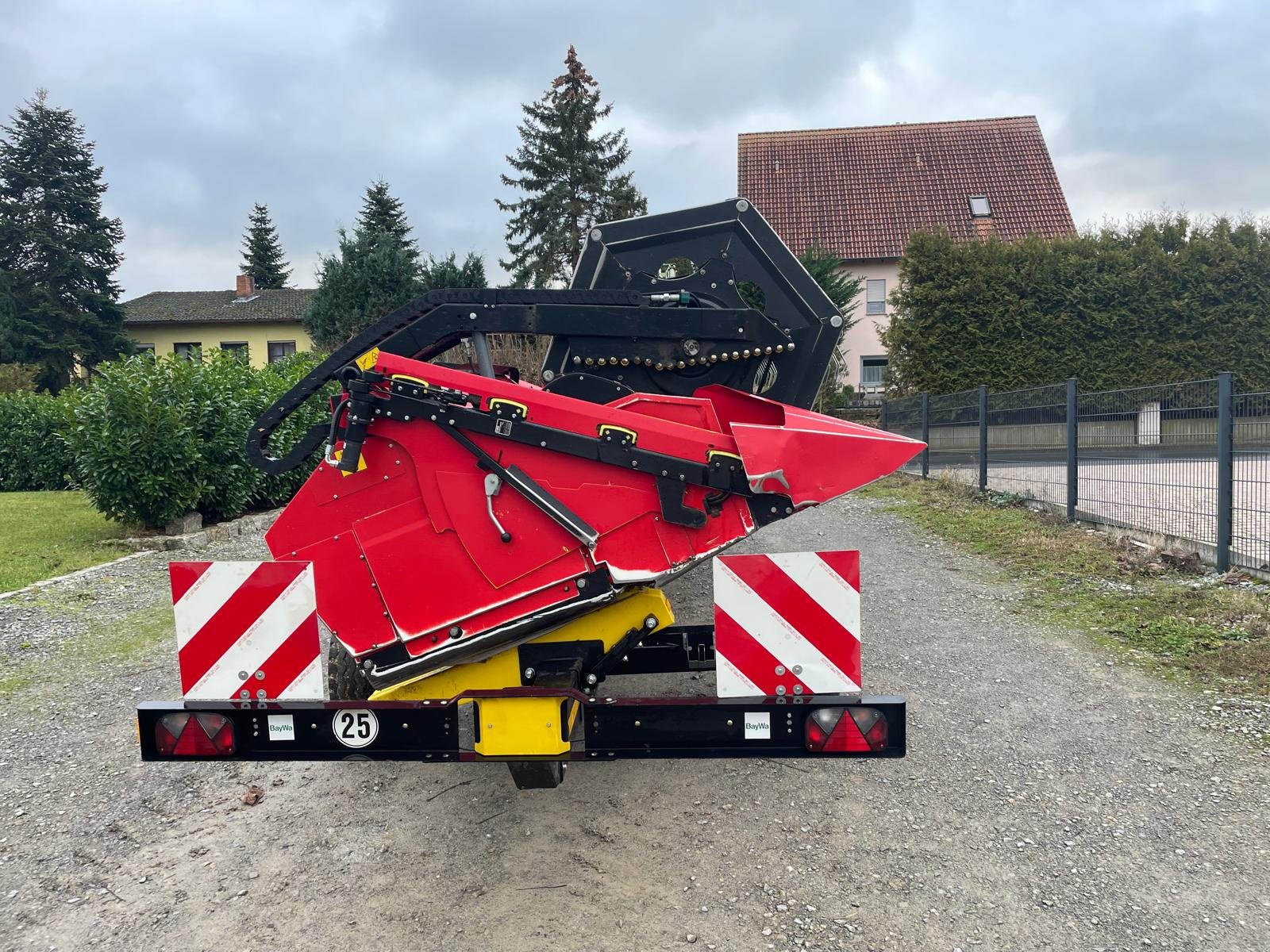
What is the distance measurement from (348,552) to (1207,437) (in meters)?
6.93

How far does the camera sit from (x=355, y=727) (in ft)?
8.57

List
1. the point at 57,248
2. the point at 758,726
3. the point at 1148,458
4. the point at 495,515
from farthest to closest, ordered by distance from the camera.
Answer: the point at 57,248, the point at 1148,458, the point at 495,515, the point at 758,726

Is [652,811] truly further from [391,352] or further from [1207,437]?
[1207,437]

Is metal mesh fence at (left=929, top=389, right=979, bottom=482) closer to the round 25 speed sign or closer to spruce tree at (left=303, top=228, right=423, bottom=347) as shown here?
the round 25 speed sign

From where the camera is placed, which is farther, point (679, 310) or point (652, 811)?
point (652, 811)

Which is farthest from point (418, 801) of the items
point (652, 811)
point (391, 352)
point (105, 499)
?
point (105, 499)

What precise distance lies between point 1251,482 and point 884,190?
26043 mm

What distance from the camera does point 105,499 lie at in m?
9.62

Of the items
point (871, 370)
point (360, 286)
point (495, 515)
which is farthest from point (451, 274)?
point (495, 515)

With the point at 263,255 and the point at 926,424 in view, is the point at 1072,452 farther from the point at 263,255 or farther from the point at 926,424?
the point at 263,255

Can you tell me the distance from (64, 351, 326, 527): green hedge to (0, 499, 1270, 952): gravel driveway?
523 centimetres

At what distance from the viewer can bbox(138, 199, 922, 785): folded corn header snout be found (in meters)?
2.59

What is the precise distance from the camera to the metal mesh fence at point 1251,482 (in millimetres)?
6234

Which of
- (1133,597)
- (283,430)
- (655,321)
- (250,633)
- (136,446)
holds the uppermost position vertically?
(655,321)
